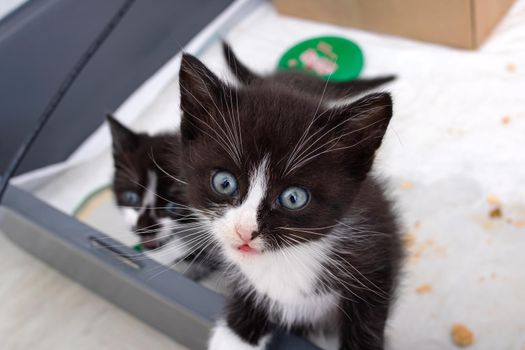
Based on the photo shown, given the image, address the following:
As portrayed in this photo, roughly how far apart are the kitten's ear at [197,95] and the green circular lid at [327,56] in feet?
3.34

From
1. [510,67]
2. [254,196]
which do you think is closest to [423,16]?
[510,67]

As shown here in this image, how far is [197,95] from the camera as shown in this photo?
93 cm

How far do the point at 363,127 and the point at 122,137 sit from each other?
0.66m

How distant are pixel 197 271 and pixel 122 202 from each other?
0.25 meters

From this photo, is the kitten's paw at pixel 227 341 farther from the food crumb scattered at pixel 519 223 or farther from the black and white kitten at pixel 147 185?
the food crumb scattered at pixel 519 223

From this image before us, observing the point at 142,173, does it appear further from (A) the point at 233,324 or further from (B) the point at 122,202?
(A) the point at 233,324

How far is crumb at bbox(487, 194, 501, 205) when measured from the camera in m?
1.54

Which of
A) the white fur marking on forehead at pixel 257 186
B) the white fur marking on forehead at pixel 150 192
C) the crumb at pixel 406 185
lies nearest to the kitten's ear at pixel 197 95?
the white fur marking on forehead at pixel 257 186

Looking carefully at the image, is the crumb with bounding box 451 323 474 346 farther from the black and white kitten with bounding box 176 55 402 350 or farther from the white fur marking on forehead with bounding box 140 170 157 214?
the white fur marking on forehead with bounding box 140 170 157 214

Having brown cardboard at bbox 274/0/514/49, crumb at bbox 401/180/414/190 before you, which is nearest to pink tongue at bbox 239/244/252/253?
crumb at bbox 401/180/414/190

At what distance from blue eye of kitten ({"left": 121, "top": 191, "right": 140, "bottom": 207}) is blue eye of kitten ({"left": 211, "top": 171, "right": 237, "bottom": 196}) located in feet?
1.62

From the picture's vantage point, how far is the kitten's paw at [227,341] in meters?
1.09

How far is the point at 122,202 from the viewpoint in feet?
4.58

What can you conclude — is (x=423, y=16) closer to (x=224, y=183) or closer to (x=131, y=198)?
(x=131, y=198)
